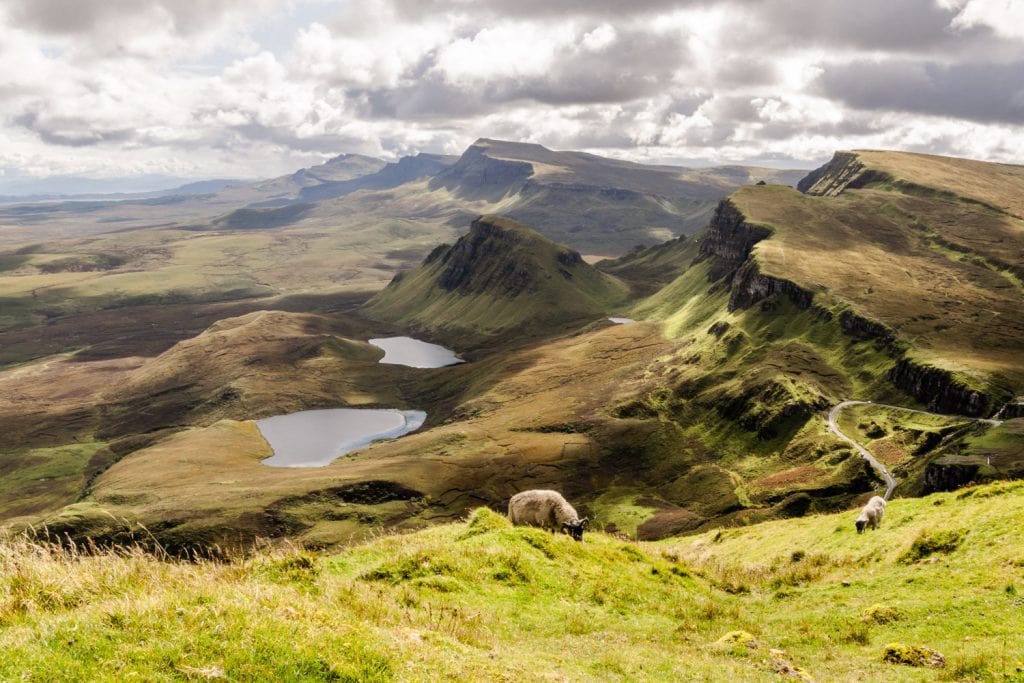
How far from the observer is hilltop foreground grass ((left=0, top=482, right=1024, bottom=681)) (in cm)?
1213

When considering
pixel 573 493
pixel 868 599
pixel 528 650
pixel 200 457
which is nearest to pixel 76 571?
pixel 528 650

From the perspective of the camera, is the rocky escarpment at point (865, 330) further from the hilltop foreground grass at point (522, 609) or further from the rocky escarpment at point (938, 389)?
the hilltop foreground grass at point (522, 609)

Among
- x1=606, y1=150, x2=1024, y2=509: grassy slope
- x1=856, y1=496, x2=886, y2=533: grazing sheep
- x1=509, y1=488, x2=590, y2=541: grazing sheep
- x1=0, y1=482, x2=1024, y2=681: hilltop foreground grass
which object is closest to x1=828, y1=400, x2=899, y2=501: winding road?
→ x1=606, y1=150, x2=1024, y2=509: grassy slope

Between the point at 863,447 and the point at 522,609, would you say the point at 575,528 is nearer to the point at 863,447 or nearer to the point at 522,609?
the point at 522,609

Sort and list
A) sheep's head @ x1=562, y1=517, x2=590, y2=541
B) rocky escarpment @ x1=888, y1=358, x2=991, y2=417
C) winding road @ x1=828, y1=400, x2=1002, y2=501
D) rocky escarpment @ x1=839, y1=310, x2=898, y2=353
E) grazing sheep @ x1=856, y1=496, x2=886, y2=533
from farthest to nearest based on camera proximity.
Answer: rocky escarpment @ x1=839, y1=310, x2=898, y2=353, rocky escarpment @ x1=888, y1=358, x2=991, y2=417, winding road @ x1=828, y1=400, x2=1002, y2=501, grazing sheep @ x1=856, y1=496, x2=886, y2=533, sheep's head @ x1=562, y1=517, x2=590, y2=541

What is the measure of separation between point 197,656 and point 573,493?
143 meters

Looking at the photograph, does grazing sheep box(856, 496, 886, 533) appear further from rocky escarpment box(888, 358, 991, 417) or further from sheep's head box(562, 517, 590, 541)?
rocky escarpment box(888, 358, 991, 417)

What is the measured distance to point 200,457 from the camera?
19200 centimetres

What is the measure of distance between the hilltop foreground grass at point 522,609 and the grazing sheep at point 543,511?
3.34 meters

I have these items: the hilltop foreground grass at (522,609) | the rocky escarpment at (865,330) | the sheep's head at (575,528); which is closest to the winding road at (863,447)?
the rocky escarpment at (865,330)

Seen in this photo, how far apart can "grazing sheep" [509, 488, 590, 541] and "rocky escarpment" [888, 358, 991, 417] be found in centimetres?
12655

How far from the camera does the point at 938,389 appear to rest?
445ft

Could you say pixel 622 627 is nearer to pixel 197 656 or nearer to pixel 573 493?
pixel 197 656

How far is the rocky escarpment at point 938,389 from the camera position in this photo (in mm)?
125688
